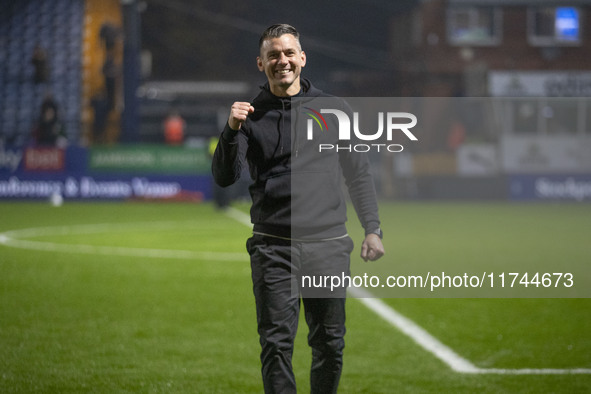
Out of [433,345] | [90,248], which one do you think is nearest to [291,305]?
[433,345]

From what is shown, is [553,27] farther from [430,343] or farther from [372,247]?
[372,247]

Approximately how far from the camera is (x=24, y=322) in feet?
24.9

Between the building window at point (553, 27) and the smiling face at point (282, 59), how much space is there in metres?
35.4

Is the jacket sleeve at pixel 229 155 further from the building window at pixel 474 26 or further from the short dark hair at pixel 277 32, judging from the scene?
the building window at pixel 474 26

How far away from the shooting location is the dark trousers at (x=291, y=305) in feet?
14.1

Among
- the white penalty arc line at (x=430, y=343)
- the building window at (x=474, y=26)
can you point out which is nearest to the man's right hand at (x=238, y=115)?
the white penalty arc line at (x=430, y=343)

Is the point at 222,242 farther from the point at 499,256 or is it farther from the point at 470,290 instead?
the point at 470,290

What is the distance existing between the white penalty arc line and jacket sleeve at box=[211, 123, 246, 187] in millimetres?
2512

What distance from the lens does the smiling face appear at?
4246 millimetres

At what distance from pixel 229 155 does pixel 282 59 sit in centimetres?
50

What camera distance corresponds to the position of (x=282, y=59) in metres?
4.24

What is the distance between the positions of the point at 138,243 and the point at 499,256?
18.0 ft

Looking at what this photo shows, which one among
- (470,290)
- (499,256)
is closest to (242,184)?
(499,256)

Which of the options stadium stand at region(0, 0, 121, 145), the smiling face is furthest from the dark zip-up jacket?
stadium stand at region(0, 0, 121, 145)
